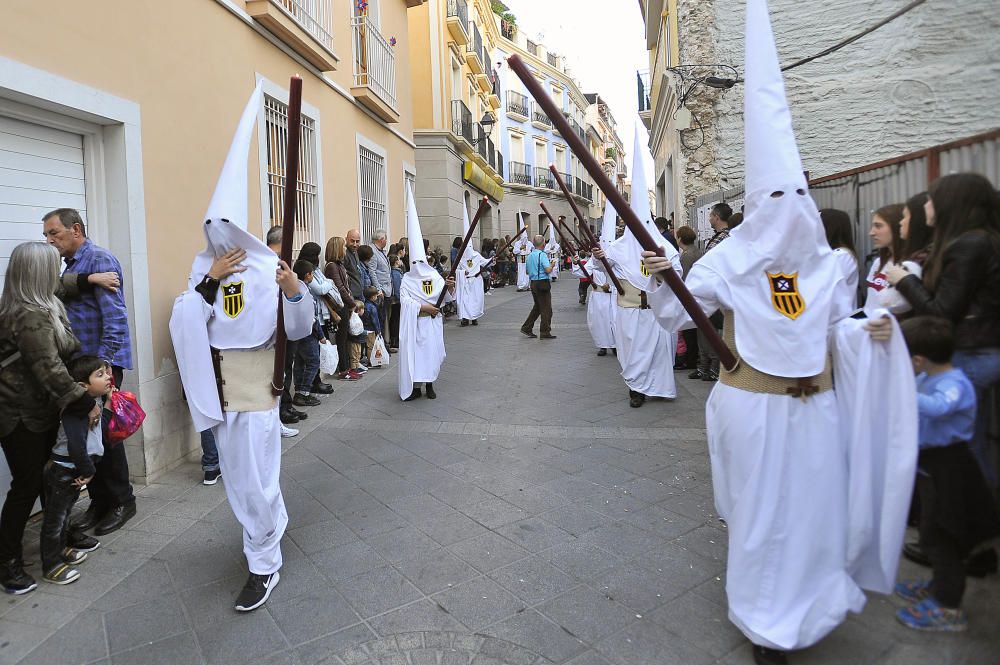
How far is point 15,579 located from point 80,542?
484 millimetres

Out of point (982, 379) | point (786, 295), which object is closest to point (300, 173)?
point (786, 295)

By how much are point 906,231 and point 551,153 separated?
139 ft

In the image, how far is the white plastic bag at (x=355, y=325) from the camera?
8547 millimetres

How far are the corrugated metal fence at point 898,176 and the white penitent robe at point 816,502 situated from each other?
6.76 ft

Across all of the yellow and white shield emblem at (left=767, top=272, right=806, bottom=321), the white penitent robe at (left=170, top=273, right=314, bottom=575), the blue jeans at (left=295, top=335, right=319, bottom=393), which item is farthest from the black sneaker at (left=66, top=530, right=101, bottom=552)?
the yellow and white shield emblem at (left=767, top=272, right=806, bottom=321)

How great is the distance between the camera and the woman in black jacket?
2818 millimetres

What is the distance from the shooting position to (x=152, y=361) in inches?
197

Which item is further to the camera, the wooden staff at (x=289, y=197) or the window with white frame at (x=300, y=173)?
the window with white frame at (x=300, y=173)

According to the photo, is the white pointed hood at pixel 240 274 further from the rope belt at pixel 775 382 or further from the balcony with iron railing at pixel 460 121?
the balcony with iron railing at pixel 460 121

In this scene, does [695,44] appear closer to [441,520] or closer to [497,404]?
[497,404]

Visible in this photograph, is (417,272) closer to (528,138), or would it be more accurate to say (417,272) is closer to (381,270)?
(381,270)

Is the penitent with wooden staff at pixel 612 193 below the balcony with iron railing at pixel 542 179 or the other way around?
below

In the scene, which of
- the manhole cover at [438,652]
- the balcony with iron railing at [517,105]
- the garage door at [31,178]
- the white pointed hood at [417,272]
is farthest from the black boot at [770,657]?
the balcony with iron railing at [517,105]

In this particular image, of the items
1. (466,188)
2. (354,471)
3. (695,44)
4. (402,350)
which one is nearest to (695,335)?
(402,350)
